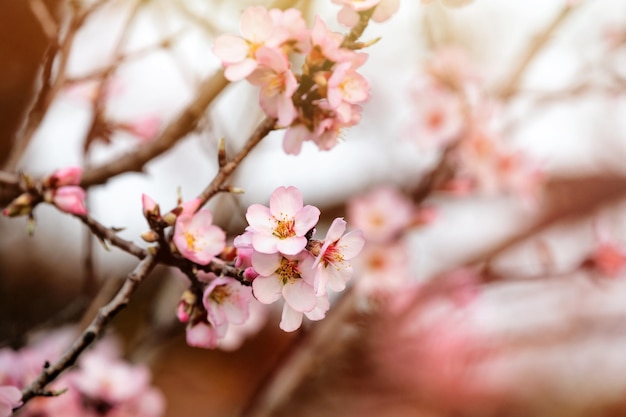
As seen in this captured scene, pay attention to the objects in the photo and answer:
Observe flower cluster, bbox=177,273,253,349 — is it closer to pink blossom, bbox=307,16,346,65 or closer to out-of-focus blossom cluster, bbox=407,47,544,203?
pink blossom, bbox=307,16,346,65

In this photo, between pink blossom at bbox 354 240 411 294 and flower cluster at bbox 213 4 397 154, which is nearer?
flower cluster at bbox 213 4 397 154

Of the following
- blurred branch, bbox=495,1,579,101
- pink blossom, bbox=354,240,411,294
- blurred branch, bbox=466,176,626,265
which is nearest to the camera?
blurred branch, bbox=495,1,579,101

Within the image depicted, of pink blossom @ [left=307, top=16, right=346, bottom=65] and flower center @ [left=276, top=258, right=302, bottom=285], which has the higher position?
pink blossom @ [left=307, top=16, right=346, bottom=65]

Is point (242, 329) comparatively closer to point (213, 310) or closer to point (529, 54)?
point (213, 310)

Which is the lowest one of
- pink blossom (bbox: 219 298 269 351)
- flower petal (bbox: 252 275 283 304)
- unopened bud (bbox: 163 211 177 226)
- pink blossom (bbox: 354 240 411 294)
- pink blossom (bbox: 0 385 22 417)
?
pink blossom (bbox: 354 240 411 294)

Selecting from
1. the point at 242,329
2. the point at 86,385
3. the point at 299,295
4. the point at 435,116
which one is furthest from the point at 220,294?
the point at 435,116

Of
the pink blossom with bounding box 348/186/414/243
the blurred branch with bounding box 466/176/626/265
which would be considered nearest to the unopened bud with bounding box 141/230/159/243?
the pink blossom with bounding box 348/186/414/243
